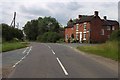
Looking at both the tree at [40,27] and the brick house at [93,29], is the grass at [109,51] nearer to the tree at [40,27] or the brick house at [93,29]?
the brick house at [93,29]

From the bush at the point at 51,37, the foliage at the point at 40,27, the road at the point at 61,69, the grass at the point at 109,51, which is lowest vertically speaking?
the road at the point at 61,69

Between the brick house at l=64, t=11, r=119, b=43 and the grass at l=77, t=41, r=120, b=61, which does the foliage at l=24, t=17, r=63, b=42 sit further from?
the grass at l=77, t=41, r=120, b=61

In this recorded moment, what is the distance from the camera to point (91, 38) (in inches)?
3430

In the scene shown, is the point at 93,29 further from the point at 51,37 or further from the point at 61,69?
the point at 61,69

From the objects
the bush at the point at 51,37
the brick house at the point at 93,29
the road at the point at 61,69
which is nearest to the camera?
the road at the point at 61,69

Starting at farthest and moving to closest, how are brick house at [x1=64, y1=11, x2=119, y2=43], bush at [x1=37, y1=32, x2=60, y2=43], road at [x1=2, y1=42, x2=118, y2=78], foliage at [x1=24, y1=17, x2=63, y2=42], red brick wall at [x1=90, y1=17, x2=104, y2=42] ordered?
foliage at [x1=24, y1=17, x2=63, y2=42] → bush at [x1=37, y1=32, x2=60, y2=43] → red brick wall at [x1=90, y1=17, x2=104, y2=42] → brick house at [x1=64, y1=11, x2=119, y2=43] → road at [x1=2, y1=42, x2=118, y2=78]

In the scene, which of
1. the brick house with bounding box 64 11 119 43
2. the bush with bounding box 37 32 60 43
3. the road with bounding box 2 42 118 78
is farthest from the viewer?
the bush with bounding box 37 32 60 43

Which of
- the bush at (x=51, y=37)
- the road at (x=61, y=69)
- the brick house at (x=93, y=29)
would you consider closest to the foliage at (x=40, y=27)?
the bush at (x=51, y=37)

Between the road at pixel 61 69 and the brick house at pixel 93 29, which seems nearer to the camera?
the road at pixel 61 69

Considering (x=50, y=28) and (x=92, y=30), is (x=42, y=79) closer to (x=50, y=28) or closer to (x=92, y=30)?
(x=92, y=30)

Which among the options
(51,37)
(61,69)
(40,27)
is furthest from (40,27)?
(61,69)

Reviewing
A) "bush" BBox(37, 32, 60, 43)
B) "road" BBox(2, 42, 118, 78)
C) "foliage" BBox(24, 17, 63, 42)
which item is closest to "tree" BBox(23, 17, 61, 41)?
"foliage" BBox(24, 17, 63, 42)

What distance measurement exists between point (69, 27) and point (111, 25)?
1706 cm

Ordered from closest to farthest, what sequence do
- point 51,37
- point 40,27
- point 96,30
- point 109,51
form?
point 109,51
point 96,30
point 51,37
point 40,27
